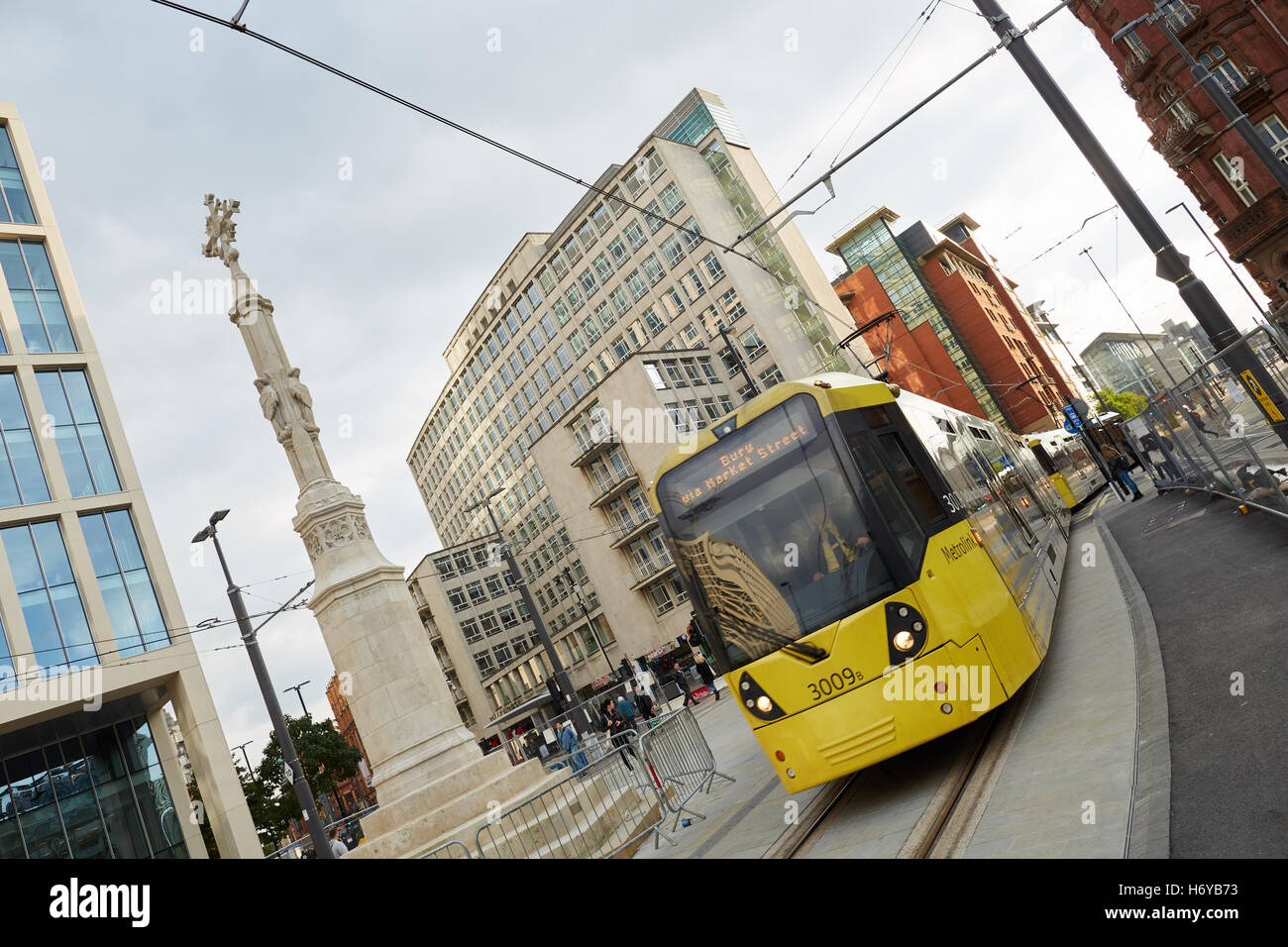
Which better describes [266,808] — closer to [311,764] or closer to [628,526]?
[311,764]

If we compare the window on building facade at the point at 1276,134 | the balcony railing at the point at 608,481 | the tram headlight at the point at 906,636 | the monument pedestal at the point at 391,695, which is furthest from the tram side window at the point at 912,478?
the balcony railing at the point at 608,481

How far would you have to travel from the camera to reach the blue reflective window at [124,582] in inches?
950

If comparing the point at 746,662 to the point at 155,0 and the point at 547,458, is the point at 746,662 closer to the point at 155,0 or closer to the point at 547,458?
the point at 155,0

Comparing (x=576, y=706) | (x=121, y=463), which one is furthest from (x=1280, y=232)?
(x=121, y=463)

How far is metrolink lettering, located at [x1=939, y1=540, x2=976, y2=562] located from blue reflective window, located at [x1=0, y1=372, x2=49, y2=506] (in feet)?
86.1

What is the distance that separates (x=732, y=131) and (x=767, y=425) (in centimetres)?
5924

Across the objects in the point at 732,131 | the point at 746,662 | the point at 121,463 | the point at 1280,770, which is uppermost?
the point at 732,131

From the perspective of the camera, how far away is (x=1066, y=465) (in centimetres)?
4062

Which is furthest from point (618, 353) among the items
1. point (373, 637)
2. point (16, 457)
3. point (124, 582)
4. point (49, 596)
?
point (373, 637)

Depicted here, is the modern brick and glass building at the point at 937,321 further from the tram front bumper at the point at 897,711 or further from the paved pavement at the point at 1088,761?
the tram front bumper at the point at 897,711

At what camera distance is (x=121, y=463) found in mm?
26250

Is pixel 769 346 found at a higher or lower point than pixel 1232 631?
higher
